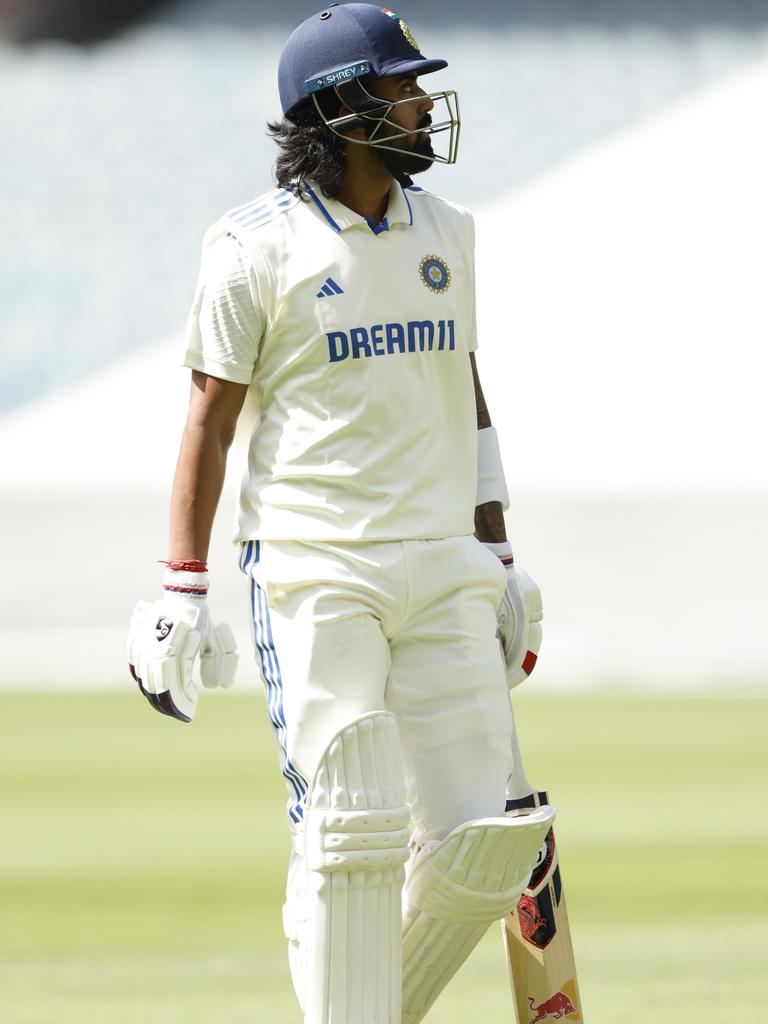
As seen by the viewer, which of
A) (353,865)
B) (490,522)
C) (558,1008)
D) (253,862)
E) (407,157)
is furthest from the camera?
(253,862)

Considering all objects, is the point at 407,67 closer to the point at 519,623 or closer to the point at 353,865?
the point at 519,623

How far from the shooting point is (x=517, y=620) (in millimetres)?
2639

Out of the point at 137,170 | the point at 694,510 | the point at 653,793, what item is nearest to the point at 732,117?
the point at 137,170

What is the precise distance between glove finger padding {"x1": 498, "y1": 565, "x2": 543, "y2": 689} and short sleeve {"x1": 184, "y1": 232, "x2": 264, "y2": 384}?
1.84ft

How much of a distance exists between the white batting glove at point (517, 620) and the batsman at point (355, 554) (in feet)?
0.60

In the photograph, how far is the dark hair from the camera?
Answer: 7.92 ft

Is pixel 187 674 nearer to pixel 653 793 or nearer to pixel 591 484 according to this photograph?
pixel 653 793

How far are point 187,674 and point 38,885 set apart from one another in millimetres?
2273

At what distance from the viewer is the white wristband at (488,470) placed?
2643 millimetres

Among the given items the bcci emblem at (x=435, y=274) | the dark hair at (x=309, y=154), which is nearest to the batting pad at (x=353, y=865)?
the bcci emblem at (x=435, y=274)

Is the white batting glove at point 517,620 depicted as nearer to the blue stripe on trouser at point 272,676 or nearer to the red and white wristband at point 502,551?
the red and white wristband at point 502,551

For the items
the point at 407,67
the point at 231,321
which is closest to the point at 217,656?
the point at 231,321

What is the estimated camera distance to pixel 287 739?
7.50 ft

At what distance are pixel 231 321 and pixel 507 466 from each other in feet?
31.2
